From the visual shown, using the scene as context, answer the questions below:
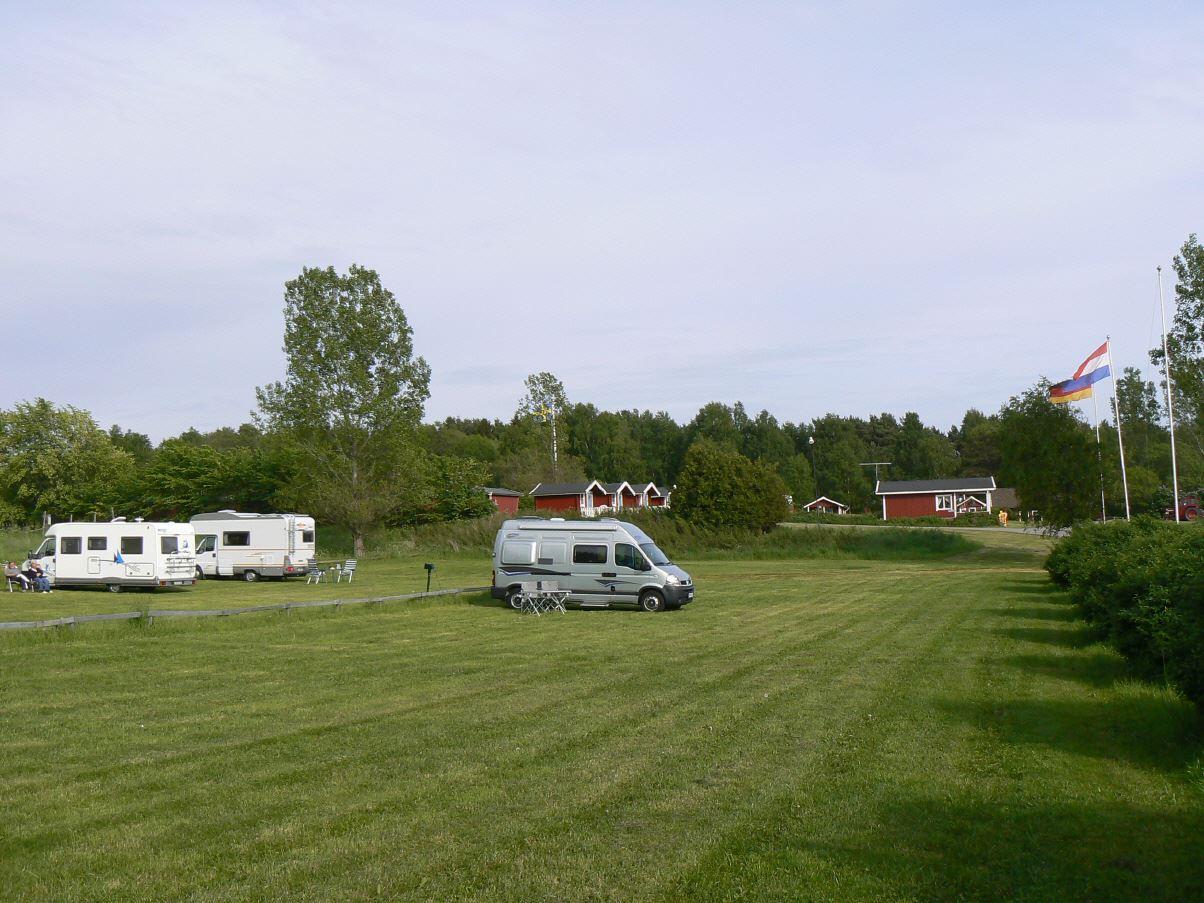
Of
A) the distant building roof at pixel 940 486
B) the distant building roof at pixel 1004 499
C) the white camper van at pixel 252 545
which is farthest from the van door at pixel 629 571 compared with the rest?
the distant building roof at pixel 1004 499

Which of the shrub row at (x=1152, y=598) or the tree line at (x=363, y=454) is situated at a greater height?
the tree line at (x=363, y=454)

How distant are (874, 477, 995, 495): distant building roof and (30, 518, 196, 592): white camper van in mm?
66991

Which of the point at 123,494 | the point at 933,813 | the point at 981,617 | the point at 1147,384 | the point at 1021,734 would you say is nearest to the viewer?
the point at 933,813

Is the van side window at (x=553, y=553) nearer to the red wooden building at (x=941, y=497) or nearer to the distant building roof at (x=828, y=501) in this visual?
the red wooden building at (x=941, y=497)

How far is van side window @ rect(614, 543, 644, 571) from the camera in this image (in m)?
24.9

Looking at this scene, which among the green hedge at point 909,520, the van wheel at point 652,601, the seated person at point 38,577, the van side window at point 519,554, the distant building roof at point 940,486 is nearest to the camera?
the van wheel at point 652,601

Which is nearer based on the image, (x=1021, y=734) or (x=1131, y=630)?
(x=1021, y=734)

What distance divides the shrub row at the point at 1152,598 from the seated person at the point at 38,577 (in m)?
27.8

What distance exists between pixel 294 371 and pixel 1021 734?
4795 centimetres

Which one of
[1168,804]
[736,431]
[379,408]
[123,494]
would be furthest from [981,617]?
[736,431]

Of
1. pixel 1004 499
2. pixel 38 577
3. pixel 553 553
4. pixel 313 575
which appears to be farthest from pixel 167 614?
pixel 1004 499

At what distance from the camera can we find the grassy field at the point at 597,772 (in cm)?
573

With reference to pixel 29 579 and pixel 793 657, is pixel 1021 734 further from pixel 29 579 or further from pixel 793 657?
pixel 29 579

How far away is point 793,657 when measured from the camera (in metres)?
14.9
